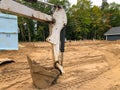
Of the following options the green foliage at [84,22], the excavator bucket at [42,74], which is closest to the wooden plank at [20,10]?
the excavator bucket at [42,74]

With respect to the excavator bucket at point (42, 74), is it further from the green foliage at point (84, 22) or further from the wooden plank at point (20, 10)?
the green foliage at point (84, 22)

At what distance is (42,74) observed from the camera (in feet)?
18.8

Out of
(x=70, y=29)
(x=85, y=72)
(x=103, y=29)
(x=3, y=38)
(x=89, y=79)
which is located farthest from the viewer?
(x=103, y=29)

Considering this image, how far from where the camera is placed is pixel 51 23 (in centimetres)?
552

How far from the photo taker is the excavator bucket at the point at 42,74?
18.4 feet

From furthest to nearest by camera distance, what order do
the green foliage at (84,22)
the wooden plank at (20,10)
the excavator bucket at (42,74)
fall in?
the green foliage at (84,22) < the excavator bucket at (42,74) < the wooden plank at (20,10)

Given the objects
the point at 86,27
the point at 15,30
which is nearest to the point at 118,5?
the point at 86,27

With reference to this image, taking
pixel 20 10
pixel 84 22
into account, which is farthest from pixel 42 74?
pixel 84 22

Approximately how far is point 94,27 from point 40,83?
39357mm

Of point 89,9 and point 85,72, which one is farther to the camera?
point 89,9

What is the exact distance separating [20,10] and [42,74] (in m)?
1.71

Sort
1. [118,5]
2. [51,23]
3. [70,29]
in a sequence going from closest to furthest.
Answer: [51,23] < [70,29] < [118,5]

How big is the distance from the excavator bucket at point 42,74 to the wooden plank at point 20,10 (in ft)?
3.24

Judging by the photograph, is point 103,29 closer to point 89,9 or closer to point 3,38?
point 89,9
